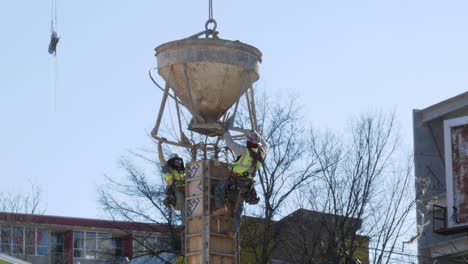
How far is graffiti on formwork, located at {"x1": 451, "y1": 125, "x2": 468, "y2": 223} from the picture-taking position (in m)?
40.8

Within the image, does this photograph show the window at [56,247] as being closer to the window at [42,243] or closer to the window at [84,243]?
the window at [42,243]

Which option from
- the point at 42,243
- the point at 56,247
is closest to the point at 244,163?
the point at 42,243

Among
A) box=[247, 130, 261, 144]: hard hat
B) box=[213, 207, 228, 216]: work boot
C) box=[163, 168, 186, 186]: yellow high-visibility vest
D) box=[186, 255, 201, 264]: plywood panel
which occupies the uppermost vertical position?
box=[247, 130, 261, 144]: hard hat

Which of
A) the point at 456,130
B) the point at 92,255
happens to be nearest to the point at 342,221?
the point at 456,130

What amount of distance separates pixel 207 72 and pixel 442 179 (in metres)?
23.8

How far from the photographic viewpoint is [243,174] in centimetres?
2262

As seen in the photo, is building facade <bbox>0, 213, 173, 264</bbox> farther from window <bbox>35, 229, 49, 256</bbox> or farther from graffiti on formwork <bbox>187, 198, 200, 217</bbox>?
graffiti on formwork <bbox>187, 198, 200, 217</bbox>

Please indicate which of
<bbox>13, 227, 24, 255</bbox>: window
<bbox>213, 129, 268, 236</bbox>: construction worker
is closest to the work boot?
<bbox>213, 129, 268, 236</bbox>: construction worker

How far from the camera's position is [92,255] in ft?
238

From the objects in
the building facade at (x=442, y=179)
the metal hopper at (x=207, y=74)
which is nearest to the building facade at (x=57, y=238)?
the building facade at (x=442, y=179)

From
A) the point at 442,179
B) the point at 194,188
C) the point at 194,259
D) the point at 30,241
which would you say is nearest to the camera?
the point at 194,259

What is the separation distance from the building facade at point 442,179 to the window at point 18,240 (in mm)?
30534

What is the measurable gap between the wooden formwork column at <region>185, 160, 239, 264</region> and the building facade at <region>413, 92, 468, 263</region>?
16933mm

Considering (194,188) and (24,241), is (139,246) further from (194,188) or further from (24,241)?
(194,188)
